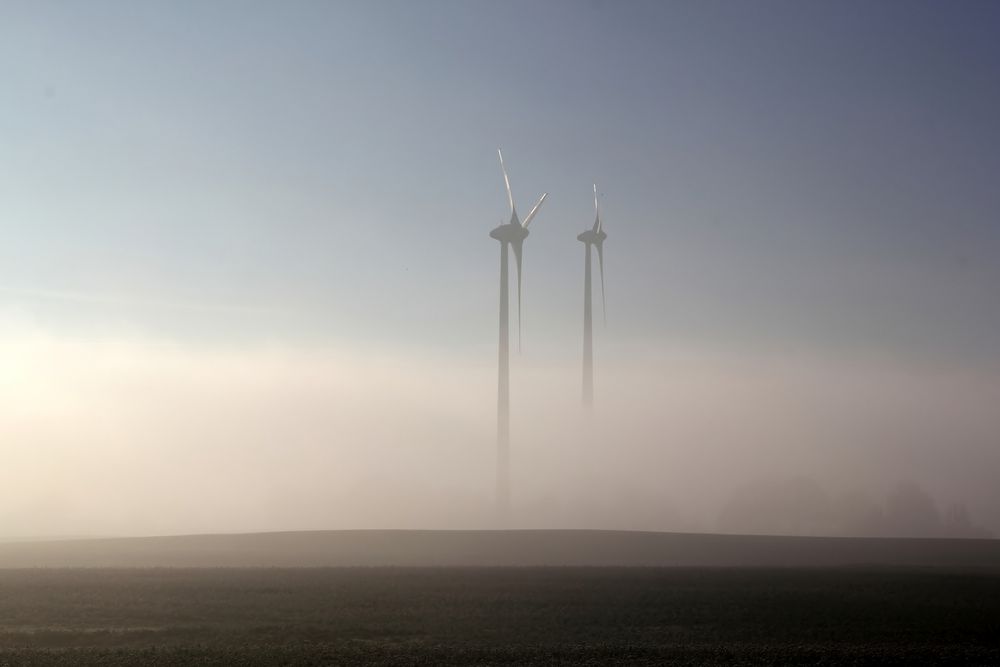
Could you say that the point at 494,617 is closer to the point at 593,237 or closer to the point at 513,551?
the point at 513,551

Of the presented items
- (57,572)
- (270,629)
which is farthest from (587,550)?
(270,629)

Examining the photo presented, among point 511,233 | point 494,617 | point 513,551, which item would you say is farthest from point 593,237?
point 494,617

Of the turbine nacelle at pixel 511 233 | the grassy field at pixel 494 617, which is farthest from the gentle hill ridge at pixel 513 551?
the turbine nacelle at pixel 511 233

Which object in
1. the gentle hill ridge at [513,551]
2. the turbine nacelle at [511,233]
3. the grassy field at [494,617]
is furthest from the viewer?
the turbine nacelle at [511,233]

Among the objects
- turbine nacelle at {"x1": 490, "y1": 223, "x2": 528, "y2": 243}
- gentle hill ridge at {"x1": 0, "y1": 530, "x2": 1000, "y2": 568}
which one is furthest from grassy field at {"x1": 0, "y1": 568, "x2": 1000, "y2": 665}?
turbine nacelle at {"x1": 490, "y1": 223, "x2": 528, "y2": 243}

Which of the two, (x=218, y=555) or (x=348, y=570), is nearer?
(x=348, y=570)

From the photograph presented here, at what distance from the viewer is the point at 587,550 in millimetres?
80188

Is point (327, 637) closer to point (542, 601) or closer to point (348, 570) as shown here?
point (542, 601)

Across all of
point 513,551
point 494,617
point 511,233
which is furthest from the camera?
point 511,233

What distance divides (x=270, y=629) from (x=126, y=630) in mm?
5367

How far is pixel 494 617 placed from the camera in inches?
1491

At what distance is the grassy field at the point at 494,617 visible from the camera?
3077 cm

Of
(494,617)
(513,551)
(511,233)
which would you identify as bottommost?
(494,617)

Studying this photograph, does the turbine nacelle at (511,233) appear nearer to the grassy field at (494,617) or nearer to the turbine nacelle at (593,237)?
the turbine nacelle at (593,237)
